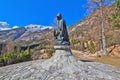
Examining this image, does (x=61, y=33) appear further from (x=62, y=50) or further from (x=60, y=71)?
(x=60, y=71)

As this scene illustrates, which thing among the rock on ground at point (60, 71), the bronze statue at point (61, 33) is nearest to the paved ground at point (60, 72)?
the rock on ground at point (60, 71)

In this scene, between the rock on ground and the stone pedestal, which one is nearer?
the rock on ground

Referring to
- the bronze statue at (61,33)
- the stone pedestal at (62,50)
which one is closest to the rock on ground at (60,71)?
the stone pedestal at (62,50)

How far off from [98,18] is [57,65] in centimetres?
2457

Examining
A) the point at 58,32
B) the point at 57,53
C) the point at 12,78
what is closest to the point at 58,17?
the point at 58,32

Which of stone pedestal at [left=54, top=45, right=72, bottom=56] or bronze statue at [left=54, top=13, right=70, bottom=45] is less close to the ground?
bronze statue at [left=54, top=13, right=70, bottom=45]

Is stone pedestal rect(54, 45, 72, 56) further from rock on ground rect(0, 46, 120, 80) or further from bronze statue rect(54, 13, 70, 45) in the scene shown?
bronze statue rect(54, 13, 70, 45)

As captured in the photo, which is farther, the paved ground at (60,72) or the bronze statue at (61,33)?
the bronze statue at (61,33)

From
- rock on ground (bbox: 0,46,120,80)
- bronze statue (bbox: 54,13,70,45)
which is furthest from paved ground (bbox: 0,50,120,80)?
bronze statue (bbox: 54,13,70,45)

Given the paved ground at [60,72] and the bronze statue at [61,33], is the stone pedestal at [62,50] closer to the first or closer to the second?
the paved ground at [60,72]

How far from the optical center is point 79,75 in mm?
14836

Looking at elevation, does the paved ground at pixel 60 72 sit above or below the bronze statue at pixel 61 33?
below

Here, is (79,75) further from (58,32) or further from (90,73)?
(58,32)

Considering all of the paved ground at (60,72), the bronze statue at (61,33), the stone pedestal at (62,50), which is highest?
the bronze statue at (61,33)
